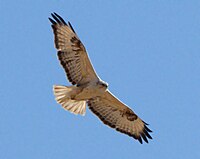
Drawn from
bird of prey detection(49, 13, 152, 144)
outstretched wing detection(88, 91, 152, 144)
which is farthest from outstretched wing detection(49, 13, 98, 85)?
outstretched wing detection(88, 91, 152, 144)

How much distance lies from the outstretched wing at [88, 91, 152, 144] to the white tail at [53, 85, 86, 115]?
1.80 ft

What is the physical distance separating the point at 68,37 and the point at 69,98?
4.29 feet

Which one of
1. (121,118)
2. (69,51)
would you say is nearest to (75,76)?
(69,51)

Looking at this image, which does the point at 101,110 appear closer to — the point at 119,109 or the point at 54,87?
the point at 119,109

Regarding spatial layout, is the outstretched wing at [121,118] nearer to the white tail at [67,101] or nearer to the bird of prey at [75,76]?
the bird of prey at [75,76]

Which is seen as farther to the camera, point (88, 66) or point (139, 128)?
point (139, 128)

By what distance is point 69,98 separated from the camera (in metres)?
17.0

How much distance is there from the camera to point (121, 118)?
18203 millimetres

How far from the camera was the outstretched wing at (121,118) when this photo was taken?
18.0m

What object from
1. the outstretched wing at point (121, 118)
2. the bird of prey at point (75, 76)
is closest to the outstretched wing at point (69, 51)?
the bird of prey at point (75, 76)

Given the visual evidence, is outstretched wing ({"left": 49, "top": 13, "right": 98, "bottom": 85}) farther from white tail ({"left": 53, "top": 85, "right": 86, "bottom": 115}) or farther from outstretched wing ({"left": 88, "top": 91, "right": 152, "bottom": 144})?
outstretched wing ({"left": 88, "top": 91, "right": 152, "bottom": 144})

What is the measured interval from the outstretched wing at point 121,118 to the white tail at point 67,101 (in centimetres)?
55

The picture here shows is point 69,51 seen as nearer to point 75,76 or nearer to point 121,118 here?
point 75,76

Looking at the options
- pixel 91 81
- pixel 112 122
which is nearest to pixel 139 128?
pixel 112 122
